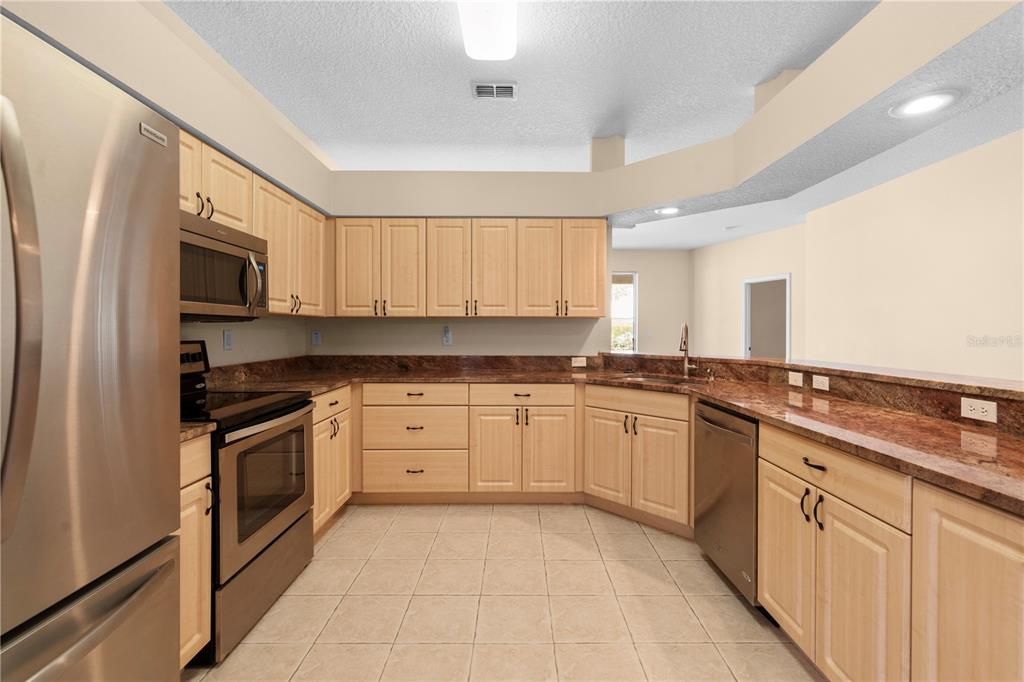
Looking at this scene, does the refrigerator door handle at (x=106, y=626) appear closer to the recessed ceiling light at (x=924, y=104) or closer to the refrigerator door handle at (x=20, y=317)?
the refrigerator door handle at (x=20, y=317)

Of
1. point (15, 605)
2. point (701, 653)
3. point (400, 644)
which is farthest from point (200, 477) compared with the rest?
point (701, 653)

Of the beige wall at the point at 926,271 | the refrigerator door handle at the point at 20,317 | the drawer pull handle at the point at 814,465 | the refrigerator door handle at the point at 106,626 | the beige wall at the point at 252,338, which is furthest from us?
the beige wall at the point at 926,271

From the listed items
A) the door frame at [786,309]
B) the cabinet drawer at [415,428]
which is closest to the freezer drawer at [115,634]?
the cabinet drawer at [415,428]

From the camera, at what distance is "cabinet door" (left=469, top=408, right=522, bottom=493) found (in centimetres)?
309

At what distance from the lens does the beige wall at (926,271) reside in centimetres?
321

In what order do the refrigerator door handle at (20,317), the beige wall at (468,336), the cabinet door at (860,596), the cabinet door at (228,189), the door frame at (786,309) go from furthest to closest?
the door frame at (786,309)
the beige wall at (468,336)
the cabinet door at (228,189)
the cabinet door at (860,596)
the refrigerator door handle at (20,317)

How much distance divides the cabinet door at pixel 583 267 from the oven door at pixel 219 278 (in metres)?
2.13

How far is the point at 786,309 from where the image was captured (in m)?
6.26

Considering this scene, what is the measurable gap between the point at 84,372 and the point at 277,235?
1.98m

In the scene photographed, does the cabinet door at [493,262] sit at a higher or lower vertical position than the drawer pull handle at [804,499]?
higher

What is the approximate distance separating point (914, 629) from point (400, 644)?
1.67 meters

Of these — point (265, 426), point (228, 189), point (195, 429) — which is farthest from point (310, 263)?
point (195, 429)

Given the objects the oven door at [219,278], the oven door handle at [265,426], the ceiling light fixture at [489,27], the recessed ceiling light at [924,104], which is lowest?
the oven door handle at [265,426]

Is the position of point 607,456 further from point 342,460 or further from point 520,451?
point 342,460
